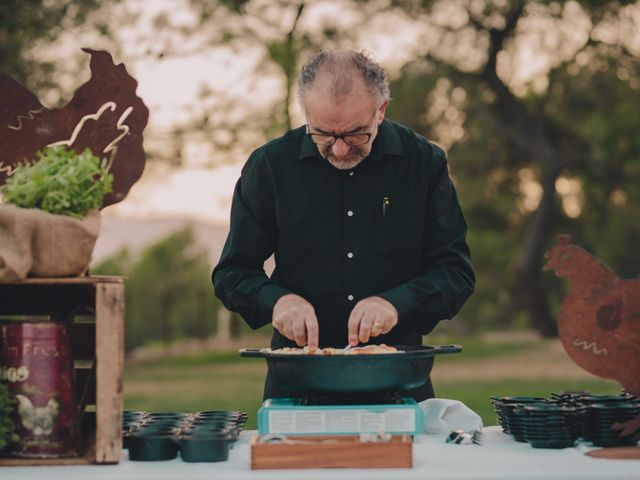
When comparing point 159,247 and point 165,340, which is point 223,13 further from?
point 165,340

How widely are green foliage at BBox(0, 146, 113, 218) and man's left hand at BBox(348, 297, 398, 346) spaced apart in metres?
0.75

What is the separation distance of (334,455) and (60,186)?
871 mm

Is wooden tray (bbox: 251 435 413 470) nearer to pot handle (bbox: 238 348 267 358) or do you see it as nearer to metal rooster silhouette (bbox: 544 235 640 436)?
pot handle (bbox: 238 348 267 358)

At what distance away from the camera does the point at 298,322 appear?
8.70 ft

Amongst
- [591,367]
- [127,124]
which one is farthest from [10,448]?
[591,367]

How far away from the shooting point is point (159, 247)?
17.5 metres

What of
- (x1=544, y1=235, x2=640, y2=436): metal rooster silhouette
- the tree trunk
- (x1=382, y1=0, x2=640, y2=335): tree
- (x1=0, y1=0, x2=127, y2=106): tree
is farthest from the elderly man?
the tree trunk

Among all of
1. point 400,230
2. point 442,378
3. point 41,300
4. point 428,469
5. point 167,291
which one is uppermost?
point 167,291

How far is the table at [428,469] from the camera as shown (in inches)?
84.9

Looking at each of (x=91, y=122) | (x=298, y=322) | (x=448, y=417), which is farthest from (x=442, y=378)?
Result: (x=91, y=122)

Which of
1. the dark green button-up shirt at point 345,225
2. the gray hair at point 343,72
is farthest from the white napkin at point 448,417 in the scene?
the gray hair at point 343,72

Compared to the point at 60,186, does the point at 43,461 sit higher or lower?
lower

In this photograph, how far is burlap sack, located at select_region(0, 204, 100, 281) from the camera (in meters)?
2.19

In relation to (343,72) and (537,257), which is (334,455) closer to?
(343,72)
